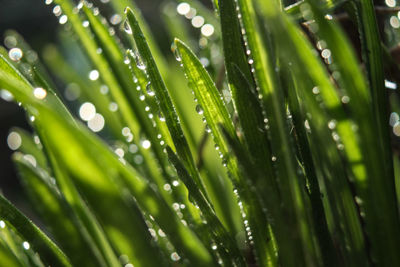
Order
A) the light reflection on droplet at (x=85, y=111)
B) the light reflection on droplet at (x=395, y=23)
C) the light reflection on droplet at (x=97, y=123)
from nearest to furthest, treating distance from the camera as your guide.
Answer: the light reflection on droplet at (x=395, y=23), the light reflection on droplet at (x=85, y=111), the light reflection on droplet at (x=97, y=123)

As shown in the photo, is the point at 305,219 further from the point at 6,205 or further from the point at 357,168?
the point at 6,205

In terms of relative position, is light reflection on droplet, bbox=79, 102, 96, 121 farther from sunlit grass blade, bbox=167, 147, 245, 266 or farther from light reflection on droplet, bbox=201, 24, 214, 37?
sunlit grass blade, bbox=167, 147, 245, 266

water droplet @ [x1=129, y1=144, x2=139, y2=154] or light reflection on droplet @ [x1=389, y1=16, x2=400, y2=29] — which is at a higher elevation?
water droplet @ [x1=129, y1=144, x2=139, y2=154]

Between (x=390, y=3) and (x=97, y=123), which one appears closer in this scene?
(x=390, y=3)

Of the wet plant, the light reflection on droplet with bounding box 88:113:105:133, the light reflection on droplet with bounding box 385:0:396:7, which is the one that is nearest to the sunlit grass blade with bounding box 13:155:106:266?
the wet plant

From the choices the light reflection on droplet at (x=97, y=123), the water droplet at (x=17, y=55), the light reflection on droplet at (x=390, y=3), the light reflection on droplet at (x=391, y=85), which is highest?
the water droplet at (x=17, y=55)

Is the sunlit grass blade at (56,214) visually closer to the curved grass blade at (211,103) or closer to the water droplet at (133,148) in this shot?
the curved grass blade at (211,103)

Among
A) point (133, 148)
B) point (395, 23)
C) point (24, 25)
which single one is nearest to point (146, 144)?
point (133, 148)

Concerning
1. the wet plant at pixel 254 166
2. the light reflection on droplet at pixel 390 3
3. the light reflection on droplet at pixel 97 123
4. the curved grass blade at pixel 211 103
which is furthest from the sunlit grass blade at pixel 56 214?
the light reflection on droplet at pixel 97 123

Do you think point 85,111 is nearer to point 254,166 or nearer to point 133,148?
point 133,148
